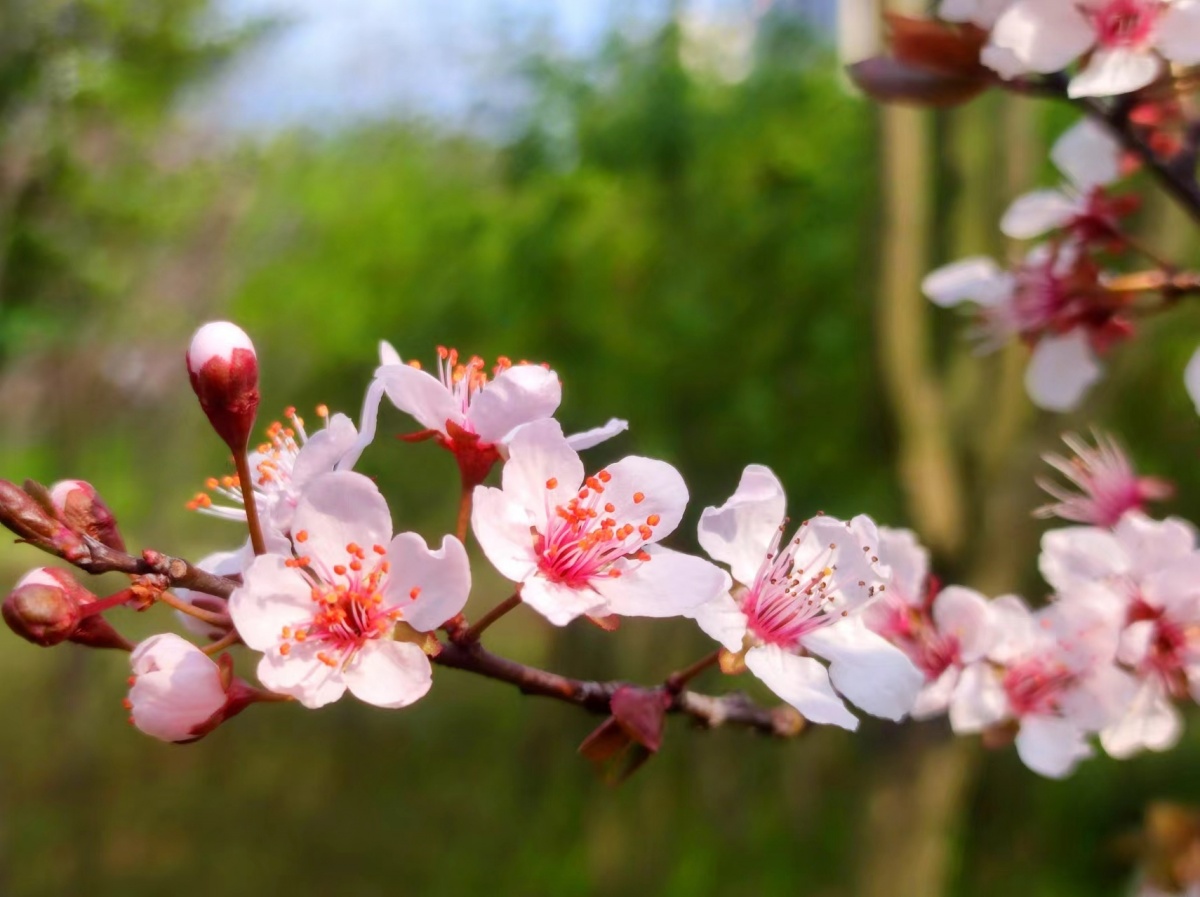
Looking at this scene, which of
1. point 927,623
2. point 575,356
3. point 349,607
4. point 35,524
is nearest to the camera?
point 35,524

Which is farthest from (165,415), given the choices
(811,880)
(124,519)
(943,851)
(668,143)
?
(943,851)

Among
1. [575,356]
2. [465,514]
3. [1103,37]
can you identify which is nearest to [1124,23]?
[1103,37]

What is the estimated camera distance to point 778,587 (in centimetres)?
81

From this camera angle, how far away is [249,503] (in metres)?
0.67

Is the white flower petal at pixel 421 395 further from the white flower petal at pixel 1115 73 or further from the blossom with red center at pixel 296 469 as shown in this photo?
the white flower petal at pixel 1115 73

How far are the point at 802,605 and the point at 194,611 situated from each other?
17.4 inches

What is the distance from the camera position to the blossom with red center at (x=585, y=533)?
68 cm

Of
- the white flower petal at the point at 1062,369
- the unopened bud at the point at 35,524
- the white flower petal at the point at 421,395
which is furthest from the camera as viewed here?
the white flower petal at the point at 1062,369

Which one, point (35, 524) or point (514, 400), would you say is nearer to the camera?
point (35, 524)

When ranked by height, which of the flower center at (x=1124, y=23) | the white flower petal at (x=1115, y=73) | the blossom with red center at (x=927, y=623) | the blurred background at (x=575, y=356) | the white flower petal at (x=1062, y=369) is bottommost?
the blurred background at (x=575, y=356)

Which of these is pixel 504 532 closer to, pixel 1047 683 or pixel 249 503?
pixel 249 503

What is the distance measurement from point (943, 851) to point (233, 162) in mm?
3952

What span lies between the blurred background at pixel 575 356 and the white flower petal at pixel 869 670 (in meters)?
2.07

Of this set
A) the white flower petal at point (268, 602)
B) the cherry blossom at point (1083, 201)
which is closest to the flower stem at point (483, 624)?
the white flower petal at point (268, 602)
